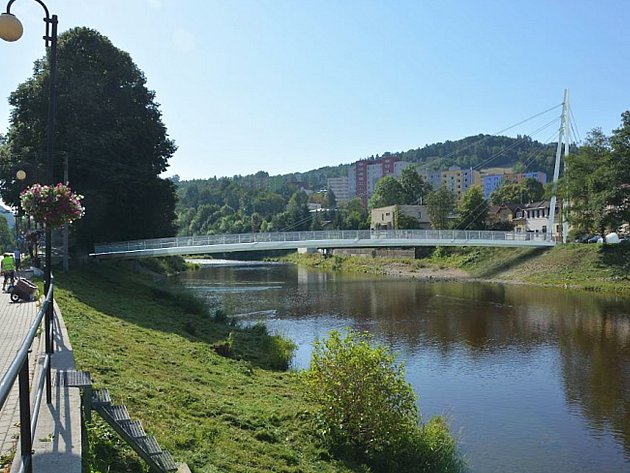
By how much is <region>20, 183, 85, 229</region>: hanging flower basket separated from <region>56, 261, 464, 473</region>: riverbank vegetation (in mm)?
2658

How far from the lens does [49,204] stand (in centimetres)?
1145

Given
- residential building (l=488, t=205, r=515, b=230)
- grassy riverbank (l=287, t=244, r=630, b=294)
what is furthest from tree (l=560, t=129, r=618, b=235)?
residential building (l=488, t=205, r=515, b=230)

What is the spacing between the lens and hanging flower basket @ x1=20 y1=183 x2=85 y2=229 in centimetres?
1138

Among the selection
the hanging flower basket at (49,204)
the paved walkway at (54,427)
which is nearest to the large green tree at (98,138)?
the hanging flower basket at (49,204)

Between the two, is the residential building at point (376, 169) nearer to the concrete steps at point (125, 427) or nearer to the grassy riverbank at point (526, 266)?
the grassy riverbank at point (526, 266)

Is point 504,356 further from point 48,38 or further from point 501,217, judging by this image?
point 501,217

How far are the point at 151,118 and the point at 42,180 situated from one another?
877 cm

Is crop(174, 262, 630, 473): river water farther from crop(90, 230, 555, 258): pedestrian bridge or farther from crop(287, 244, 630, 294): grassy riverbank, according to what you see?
crop(90, 230, 555, 258): pedestrian bridge

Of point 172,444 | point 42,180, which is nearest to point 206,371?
point 172,444

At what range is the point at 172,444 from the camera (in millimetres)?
7430

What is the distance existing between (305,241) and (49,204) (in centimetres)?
3169

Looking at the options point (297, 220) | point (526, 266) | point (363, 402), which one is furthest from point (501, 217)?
point (363, 402)

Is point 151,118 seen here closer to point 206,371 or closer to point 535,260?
point 206,371

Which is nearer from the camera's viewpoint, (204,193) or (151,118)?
(151,118)
